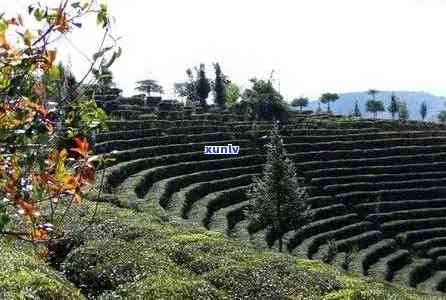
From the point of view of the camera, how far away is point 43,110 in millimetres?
3801

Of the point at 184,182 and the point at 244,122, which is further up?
the point at 244,122

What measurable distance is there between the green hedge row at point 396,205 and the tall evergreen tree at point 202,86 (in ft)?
204

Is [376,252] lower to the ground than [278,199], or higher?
lower

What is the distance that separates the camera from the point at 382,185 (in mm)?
48406

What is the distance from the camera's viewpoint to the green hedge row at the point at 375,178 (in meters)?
47.4

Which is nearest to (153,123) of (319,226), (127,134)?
(127,134)

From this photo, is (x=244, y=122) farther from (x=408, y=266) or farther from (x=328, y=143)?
(x=408, y=266)

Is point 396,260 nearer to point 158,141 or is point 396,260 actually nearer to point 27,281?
point 158,141

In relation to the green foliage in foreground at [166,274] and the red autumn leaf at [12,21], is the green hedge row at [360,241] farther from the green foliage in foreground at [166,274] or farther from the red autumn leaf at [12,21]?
the red autumn leaf at [12,21]

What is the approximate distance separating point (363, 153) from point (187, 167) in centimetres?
2034

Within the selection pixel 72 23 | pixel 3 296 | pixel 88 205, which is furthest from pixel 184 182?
pixel 72 23

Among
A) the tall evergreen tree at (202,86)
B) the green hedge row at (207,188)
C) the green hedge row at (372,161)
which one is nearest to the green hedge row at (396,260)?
the green hedge row at (207,188)

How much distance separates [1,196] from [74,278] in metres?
10.5

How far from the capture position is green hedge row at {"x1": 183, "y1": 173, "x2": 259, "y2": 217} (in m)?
36.2
